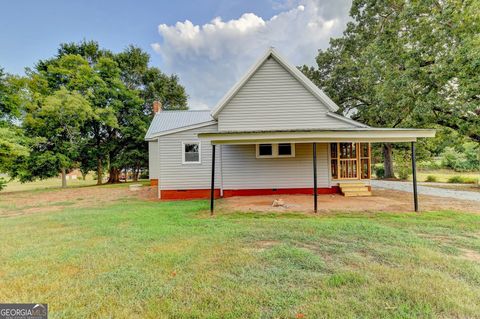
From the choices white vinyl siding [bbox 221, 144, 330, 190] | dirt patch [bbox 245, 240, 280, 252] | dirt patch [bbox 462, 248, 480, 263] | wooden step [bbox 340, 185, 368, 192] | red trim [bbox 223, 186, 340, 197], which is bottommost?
dirt patch [bbox 462, 248, 480, 263]

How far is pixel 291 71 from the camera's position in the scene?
11.2 metres

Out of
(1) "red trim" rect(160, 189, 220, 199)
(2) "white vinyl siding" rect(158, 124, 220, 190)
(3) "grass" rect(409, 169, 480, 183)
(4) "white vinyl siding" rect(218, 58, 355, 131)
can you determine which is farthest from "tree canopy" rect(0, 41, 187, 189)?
(3) "grass" rect(409, 169, 480, 183)

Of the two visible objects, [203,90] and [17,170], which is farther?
[203,90]

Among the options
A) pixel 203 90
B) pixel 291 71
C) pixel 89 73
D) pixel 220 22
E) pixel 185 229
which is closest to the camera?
pixel 185 229

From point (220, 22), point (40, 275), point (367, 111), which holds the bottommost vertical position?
point (40, 275)

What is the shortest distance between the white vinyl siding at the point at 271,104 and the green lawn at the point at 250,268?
589 centimetres

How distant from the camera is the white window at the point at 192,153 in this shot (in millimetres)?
11594

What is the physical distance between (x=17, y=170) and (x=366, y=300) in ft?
86.1

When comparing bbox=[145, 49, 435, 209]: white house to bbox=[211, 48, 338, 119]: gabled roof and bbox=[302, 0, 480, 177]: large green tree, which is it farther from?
bbox=[302, 0, 480, 177]: large green tree

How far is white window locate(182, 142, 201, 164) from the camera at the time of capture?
456 inches

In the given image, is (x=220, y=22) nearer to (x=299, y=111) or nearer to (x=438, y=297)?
(x=299, y=111)

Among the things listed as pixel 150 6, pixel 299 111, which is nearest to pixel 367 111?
pixel 299 111

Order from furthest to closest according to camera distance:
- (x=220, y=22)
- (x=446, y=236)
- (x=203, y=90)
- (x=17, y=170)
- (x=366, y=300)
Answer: (x=203, y=90) < (x=17, y=170) < (x=220, y=22) < (x=446, y=236) < (x=366, y=300)

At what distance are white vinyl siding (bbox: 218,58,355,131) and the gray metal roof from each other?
5977 mm
